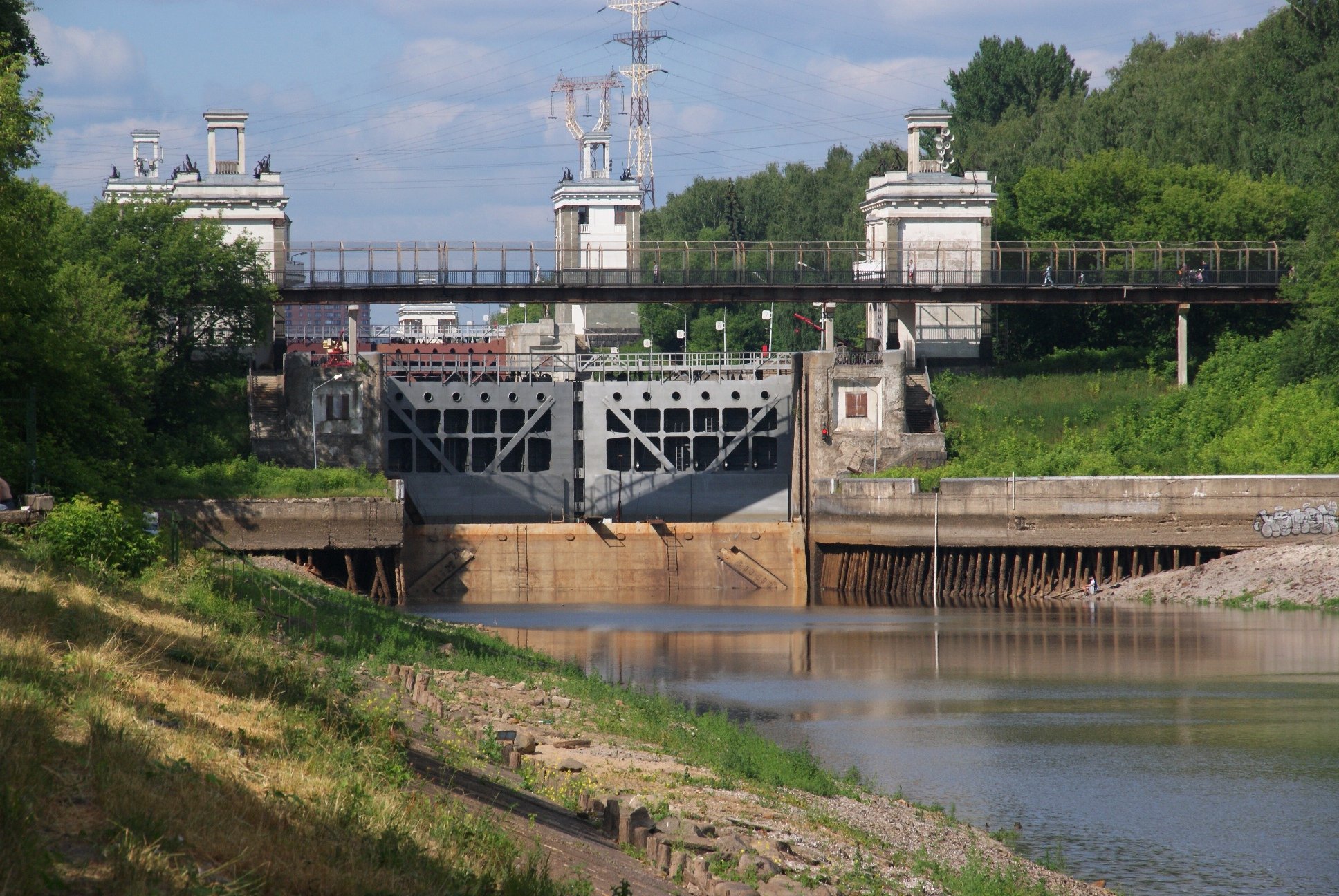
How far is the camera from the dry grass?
912 cm

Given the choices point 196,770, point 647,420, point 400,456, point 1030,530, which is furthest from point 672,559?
point 196,770

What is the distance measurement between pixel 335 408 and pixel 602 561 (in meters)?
11.8

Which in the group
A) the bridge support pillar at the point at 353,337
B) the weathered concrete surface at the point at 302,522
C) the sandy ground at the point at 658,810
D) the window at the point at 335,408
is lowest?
the weathered concrete surface at the point at 302,522

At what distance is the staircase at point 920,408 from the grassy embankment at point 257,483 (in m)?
20.8

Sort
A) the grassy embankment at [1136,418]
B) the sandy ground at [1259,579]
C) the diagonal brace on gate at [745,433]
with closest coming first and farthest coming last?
1. the sandy ground at [1259,579]
2. the grassy embankment at [1136,418]
3. the diagonal brace on gate at [745,433]

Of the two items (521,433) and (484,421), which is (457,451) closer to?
(484,421)

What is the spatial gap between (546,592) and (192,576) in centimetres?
3200

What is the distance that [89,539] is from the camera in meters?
22.1

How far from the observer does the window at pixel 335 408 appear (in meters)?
58.2

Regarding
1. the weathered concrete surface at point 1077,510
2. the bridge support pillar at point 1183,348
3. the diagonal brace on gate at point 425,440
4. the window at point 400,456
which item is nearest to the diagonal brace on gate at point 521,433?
the diagonal brace on gate at point 425,440

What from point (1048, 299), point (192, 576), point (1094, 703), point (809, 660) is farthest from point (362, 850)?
point (1048, 299)

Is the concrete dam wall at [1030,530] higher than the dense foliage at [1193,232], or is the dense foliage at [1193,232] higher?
the dense foliage at [1193,232]

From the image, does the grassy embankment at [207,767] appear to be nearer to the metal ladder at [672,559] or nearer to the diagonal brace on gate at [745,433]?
the metal ladder at [672,559]

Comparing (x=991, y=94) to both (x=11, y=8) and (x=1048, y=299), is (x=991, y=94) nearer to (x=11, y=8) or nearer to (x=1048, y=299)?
(x=1048, y=299)
